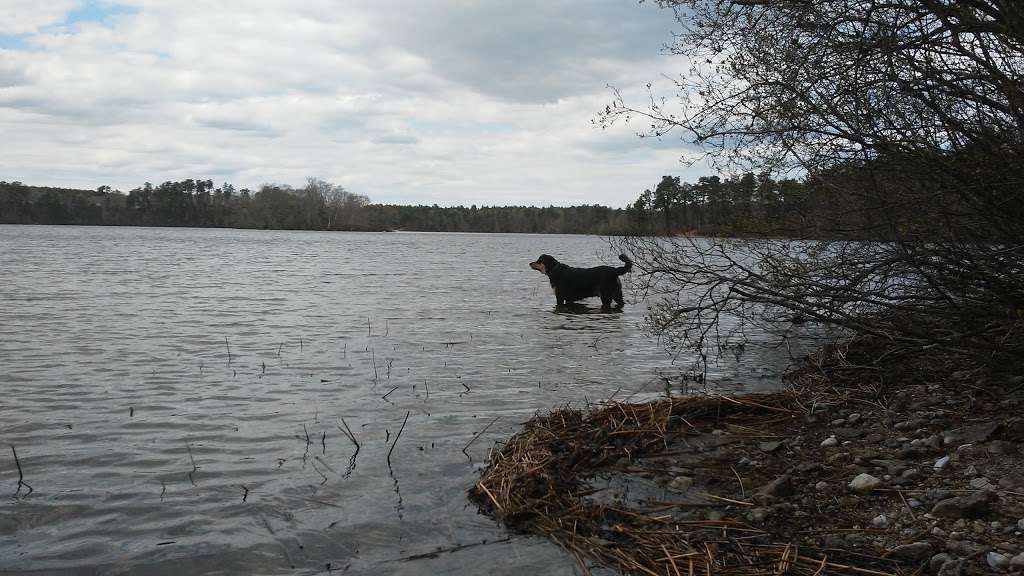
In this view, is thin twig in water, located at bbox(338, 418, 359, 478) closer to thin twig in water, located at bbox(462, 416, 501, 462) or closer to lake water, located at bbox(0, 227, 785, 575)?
lake water, located at bbox(0, 227, 785, 575)

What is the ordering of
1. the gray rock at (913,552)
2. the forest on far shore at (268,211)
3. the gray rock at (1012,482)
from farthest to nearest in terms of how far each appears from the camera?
the forest on far shore at (268,211) → the gray rock at (1012,482) → the gray rock at (913,552)

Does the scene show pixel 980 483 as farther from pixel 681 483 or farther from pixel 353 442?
pixel 353 442

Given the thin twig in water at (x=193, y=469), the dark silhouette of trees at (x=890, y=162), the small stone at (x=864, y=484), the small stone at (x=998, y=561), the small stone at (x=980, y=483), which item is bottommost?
the thin twig in water at (x=193, y=469)

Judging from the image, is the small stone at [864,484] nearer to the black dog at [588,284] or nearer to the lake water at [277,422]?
the lake water at [277,422]

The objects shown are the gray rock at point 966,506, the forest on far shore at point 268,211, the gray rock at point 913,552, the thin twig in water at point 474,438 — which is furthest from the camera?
the forest on far shore at point 268,211

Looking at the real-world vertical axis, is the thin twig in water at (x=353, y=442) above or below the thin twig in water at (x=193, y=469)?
above

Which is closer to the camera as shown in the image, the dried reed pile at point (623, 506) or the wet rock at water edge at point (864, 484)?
the dried reed pile at point (623, 506)

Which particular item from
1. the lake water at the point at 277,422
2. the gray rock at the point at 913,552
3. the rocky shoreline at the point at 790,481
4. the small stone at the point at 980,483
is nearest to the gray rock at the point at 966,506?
the rocky shoreline at the point at 790,481

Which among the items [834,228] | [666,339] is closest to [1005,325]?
[834,228]

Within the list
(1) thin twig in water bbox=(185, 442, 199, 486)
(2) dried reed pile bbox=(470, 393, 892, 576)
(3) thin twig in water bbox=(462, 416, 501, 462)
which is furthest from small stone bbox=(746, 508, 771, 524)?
(1) thin twig in water bbox=(185, 442, 199, 486)

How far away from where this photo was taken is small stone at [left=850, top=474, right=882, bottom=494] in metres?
4.00

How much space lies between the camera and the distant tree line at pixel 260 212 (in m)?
129

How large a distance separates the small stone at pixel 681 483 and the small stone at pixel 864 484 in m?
0.98

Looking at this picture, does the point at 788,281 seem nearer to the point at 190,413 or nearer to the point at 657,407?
the point at 657,407
